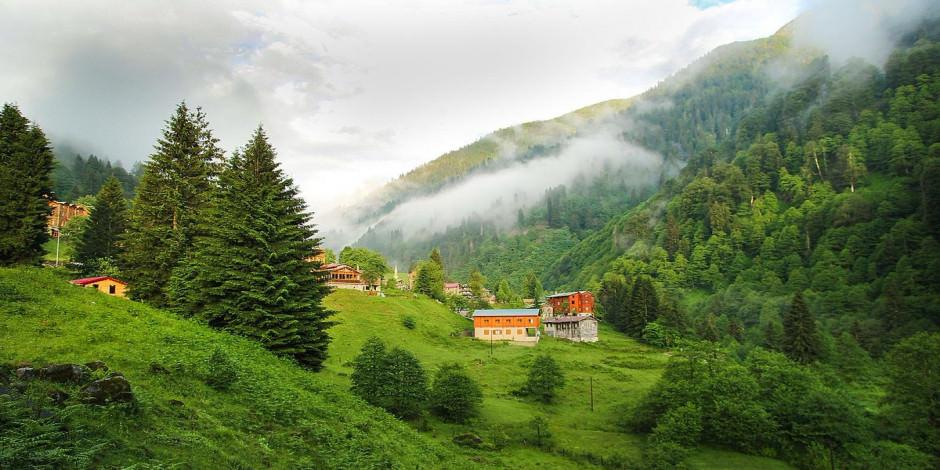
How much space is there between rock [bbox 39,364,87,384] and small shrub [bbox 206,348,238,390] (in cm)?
568

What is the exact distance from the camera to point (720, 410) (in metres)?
46.0

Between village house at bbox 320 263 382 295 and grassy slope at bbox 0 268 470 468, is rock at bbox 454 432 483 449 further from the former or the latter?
village house at bbox 320 263 382 295

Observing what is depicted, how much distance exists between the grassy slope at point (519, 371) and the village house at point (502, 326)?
4.82 m

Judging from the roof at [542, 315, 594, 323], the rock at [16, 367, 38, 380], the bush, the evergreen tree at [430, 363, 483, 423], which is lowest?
the bush

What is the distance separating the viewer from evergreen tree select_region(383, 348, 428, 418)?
42469 mm

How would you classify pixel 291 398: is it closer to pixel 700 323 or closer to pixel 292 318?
pixel 292 318

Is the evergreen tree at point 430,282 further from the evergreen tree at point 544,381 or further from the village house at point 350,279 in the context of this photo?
the evergreen tree at point 544,381

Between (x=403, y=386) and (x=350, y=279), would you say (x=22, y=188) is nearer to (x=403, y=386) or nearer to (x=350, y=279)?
(x=403, y=386)

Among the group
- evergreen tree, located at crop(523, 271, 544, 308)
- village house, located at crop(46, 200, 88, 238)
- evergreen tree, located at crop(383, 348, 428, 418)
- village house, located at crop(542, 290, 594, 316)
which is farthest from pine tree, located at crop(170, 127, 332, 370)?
evergreen tree, located at crop(523, 271, 544, 308)

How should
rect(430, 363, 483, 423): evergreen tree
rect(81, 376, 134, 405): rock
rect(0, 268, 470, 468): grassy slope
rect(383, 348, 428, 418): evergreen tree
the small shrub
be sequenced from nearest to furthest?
rect(81, 376, 134, 405): rock → rect(0, 268, 470, 468): grassy slope → the small shrub → rect(383, 348, 428, 418): evergreen tree → rect(430, 363, 483, 423): evergreen tree

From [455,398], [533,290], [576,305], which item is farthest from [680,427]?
[533,290]

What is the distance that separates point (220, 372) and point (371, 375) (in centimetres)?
2364

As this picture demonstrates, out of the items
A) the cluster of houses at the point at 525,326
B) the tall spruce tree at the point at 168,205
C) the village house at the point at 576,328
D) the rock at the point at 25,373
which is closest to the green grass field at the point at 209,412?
the rock at the point at 25,373

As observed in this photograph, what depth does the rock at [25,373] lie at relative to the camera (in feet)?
41.9
